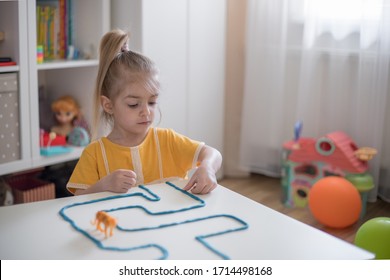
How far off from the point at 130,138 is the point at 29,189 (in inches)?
45.7

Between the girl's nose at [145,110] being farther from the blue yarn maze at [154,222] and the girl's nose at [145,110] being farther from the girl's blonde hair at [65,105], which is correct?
the girl's blonde hair at [65,105]

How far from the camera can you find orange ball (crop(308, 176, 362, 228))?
245 cm

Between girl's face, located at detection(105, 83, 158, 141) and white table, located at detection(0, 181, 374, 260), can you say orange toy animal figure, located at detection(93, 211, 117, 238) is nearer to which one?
white table, located at detection(0, 181, 374, 260)

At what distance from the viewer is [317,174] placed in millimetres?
2775

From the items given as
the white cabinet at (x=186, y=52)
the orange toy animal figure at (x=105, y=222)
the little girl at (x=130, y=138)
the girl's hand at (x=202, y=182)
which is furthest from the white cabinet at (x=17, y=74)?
the orange toy animal figure at (x=105, y=222)

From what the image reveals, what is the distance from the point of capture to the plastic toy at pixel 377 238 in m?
1.93

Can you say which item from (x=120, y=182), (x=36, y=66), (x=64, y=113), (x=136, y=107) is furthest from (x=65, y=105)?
(x=120, y=182)

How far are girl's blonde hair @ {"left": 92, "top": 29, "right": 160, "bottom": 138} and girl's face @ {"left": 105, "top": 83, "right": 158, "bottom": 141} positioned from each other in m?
0.02

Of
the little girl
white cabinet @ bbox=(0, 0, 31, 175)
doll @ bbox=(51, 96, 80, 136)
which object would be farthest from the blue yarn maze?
doll @ bbox=(51, 96, 80, 136)

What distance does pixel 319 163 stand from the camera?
277cm

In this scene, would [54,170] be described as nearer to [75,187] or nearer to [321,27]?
[75,187]

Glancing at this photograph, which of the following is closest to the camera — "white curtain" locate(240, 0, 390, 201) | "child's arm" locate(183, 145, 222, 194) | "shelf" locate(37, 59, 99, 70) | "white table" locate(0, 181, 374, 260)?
"white table" locate(0, 181, 374, 260)
